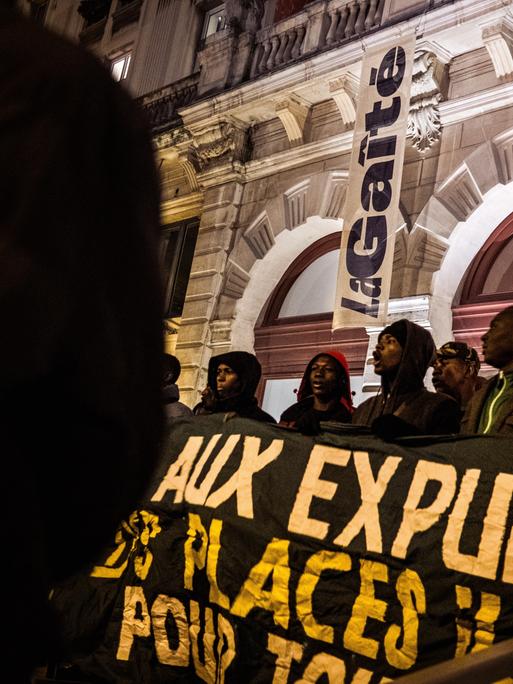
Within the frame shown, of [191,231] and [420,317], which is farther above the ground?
[191,231]

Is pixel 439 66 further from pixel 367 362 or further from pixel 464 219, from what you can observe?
pixel 367 362

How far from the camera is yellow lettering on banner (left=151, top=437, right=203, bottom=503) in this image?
4.47m

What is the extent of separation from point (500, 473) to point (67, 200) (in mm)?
2956

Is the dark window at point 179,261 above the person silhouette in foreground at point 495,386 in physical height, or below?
above

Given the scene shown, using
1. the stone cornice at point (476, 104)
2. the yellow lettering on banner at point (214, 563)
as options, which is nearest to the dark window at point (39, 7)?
the stone cornice at point (476, 104)

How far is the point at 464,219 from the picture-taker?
945 cm

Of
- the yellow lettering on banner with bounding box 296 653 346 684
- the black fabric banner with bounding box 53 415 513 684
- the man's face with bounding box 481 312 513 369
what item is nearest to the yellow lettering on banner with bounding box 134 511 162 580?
the black fabric banner with bounding box 53 415 513 684

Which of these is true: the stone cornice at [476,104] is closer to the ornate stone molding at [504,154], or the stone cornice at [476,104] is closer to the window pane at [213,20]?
the ornate stone molding at [504,154]

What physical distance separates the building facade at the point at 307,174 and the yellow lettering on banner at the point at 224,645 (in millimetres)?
5916

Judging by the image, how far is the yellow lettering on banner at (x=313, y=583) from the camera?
11.5 ft

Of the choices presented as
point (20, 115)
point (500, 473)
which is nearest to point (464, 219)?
point (500, 473)

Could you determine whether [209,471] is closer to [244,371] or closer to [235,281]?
[244,371]

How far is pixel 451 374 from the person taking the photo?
5695mm

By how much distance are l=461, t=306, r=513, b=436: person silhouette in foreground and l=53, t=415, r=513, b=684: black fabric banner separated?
102 centimetres
